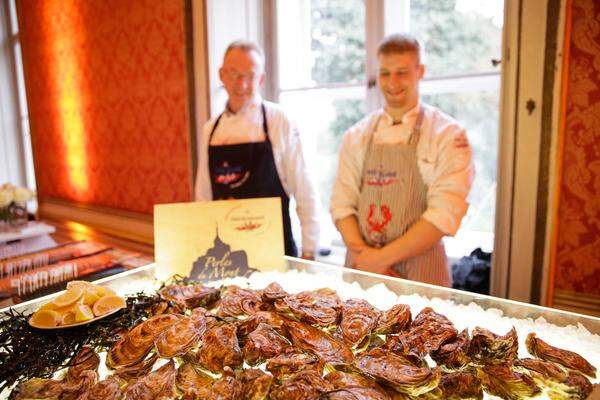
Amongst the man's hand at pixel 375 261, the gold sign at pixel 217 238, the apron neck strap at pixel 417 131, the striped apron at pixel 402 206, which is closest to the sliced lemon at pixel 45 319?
the gold sign at pixel 217 238

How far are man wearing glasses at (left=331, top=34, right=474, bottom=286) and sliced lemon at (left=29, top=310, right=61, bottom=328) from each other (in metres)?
1.33

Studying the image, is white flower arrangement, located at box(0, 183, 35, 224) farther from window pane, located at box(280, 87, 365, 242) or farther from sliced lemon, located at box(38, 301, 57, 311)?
sliced lemon, located at box(38, 301, 57, 311)

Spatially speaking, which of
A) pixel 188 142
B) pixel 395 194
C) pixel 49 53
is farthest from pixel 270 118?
pixel 49 53

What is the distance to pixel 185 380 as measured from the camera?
29.6 inches

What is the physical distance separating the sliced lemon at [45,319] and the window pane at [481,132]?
2.41 m

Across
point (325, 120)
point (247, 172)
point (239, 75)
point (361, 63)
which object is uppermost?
point (361, 63)

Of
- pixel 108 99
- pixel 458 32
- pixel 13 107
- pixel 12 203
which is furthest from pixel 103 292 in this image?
pixel 13 107

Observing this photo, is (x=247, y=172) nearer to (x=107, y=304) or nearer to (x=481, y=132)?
(x=481, y=132)

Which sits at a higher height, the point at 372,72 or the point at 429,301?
the point at 372,72

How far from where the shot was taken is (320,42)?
3.43 metres

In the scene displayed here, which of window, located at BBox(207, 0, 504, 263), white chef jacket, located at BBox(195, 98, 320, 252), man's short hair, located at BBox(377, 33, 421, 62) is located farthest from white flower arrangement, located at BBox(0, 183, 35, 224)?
man's short hair, located at BBox(377, 33, 421, 62)

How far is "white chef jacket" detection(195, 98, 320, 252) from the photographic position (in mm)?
2590

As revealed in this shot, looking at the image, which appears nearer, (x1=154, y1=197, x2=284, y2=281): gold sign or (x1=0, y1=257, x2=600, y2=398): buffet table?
(x1=0, y1=257, x2=600, y2=398): buffet table

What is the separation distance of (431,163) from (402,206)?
236 millimetres
